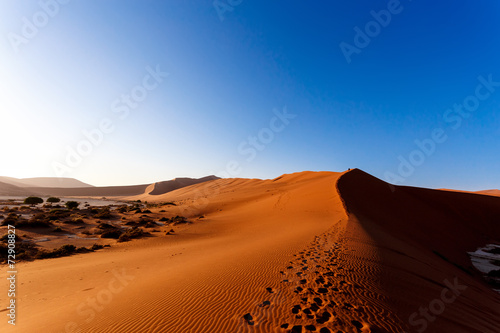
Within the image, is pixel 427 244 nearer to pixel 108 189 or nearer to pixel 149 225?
pixel 149 225

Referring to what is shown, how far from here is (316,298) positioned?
15.1 ft

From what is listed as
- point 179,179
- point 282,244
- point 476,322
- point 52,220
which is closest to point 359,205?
point 282,244

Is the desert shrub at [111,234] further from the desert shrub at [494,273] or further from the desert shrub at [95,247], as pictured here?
the desert shrub at [494,273]

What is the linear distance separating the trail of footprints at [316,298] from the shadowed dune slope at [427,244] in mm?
1082

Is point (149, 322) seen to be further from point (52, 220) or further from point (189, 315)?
point (52, 220)

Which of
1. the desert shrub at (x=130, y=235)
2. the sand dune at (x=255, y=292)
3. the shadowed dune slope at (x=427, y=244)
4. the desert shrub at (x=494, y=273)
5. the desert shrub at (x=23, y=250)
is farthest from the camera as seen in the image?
the desert shrub at (x=130, y=235)

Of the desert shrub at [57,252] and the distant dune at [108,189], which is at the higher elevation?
the distant dune at [108,189]

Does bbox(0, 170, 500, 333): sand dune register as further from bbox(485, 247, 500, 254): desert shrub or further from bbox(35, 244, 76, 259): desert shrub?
bbox(485, 247, 500, 254): desert shrub

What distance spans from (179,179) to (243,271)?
298 feet

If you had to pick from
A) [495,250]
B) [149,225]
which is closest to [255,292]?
[149,225]

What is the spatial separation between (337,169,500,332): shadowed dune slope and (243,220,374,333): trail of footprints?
3.55 ft

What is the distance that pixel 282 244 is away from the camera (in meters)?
9.70

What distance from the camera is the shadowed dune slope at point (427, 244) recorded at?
16.0ft

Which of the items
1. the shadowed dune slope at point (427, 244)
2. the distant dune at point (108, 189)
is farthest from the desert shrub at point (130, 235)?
the distant dune at point (108, 189)
